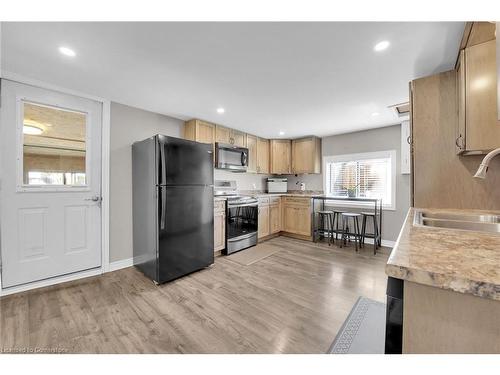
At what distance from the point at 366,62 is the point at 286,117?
5.22 ft

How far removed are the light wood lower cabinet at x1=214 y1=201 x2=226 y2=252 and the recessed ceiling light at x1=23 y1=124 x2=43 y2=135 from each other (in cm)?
215

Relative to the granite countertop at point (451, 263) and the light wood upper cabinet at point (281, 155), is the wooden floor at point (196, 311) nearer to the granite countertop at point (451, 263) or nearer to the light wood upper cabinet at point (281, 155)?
the granite countertop at point (451, 263)

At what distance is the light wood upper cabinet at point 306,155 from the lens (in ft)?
14.9

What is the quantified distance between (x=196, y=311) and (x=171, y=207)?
1.12 metres

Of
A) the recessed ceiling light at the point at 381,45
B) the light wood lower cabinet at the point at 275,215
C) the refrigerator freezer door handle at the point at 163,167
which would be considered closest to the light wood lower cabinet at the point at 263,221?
the light wood lower cabinet at the point at 275,215

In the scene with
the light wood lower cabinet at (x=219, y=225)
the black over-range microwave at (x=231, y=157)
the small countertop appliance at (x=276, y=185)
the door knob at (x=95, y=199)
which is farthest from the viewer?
the small countertop appliance at (x=276, y=185)

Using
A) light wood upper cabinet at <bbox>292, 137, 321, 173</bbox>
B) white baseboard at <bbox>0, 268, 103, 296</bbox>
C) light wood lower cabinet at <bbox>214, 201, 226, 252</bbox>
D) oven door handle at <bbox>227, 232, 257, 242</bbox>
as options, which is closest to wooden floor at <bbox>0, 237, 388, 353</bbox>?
white baseboard at <bbox>0, 268, 103, 296</bbox>

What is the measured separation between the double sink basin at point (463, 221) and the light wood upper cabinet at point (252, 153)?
10.4 feet

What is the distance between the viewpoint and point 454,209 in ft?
6.00

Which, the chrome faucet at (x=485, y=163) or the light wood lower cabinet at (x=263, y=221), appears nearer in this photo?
the chrome faucet at (x=485, y=163)

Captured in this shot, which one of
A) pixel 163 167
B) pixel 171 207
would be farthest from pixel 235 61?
pixel 171 207

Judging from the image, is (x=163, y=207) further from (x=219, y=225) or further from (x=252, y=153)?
(x=252, y=153)

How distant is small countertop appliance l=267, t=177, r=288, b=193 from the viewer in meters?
5.03
